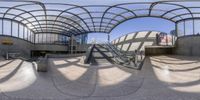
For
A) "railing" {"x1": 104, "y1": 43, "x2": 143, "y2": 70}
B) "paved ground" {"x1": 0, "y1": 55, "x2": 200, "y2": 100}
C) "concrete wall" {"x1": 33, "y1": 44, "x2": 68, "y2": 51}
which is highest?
"concrete wall" {"x1": 33, "y1": 44, "x2": 68, "y2": 51}

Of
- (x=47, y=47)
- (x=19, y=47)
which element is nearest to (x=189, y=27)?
(x=47, y=47)

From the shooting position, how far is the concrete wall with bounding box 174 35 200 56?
27.2 metres

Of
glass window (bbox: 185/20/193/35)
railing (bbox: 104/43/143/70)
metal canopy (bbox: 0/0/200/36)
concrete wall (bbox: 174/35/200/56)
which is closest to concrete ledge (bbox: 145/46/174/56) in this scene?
concrete wall (bbox: 174/35/200/56)

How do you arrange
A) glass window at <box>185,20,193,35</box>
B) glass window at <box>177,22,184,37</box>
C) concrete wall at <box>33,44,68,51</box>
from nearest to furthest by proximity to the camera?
glass window at <box>185,20,193,35</box> < glass window at <box>177,22,184,37</box> < concrete wall at <box>33,44,68,51</box>

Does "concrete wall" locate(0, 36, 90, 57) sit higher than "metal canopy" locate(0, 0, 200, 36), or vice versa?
"metal canopy" locate(0, 0, 200, 36)

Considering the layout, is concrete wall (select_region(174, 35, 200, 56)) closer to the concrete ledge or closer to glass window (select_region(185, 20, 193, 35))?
glass window (select_region(185, 20, 193, 35))

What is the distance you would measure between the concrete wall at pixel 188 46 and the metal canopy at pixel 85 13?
287cm

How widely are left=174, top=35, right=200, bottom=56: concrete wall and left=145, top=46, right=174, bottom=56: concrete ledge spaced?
2.76 ft

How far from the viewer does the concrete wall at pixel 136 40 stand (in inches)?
1332

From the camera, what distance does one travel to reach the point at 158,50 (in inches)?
1169

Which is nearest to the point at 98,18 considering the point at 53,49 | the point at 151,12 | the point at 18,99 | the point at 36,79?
the point at 151,12

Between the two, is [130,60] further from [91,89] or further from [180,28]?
[180,28]

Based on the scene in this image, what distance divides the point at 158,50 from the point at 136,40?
6.42 meters

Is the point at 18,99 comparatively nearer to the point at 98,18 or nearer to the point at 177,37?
the point at 98,18
